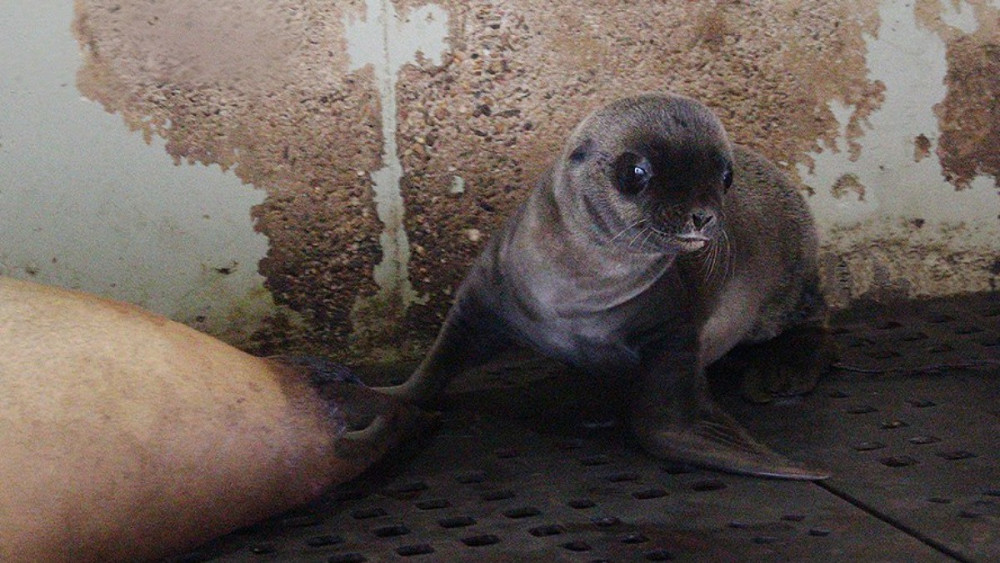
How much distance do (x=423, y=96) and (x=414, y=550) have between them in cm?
148

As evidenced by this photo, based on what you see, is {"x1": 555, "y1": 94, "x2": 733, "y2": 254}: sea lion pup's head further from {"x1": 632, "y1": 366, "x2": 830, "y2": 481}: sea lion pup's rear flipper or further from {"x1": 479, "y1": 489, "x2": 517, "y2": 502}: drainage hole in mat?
{"x1": 479, "y1": 489, "x2": 517, "y2": 502}: drainage hole in mat

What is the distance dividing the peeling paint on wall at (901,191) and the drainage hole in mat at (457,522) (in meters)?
1.73

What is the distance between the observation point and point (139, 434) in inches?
76.4

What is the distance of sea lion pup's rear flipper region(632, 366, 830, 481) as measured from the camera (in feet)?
7.64

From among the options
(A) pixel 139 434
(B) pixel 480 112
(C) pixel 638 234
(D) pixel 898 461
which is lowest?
(D) pixel 898 461

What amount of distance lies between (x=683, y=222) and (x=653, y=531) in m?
0.68

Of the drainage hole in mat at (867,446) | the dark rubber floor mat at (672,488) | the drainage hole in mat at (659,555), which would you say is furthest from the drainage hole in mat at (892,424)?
the drainage hole in mat at (659,555)

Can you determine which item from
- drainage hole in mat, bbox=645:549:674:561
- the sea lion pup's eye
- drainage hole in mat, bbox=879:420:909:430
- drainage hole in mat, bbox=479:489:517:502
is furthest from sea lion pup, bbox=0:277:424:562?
drainage hole in mat, bbox=879:420:909:430

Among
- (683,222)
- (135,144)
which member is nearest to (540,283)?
(683,222)

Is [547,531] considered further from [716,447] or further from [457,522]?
[716,447]

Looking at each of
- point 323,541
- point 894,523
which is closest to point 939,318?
point 894,523

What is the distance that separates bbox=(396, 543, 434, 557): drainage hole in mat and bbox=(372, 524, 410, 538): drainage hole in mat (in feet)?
0.23

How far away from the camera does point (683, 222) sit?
2.43m

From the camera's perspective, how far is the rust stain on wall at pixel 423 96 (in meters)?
3.01
